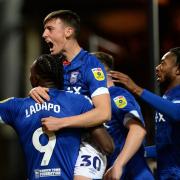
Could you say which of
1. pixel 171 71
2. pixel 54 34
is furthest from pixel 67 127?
pixel 171 71

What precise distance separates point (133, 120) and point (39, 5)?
6987 millimetres

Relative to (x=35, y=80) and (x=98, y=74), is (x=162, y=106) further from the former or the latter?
(x=35, y=80)

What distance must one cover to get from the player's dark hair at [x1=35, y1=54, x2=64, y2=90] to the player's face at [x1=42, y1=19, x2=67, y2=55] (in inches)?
15.2

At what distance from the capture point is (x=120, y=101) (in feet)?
15.5

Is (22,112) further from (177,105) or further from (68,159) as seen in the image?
(177,105)

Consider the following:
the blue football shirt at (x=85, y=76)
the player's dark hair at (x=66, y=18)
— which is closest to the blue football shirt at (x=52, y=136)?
the blue football shirt at (x=85, y=76)

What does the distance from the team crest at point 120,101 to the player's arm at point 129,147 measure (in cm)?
13

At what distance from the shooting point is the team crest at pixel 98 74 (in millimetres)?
4307

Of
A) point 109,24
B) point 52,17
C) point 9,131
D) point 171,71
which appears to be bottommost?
point 9,131

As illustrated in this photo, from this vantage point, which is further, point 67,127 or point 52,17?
point 52,17

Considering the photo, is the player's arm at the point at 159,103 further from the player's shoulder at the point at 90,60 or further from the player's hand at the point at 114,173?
the player's hand at the point at 114,173

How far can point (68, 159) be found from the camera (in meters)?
4.13

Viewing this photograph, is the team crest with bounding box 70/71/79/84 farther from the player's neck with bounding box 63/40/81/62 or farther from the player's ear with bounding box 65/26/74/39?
the player's ear with bounding box 65/26/74/39

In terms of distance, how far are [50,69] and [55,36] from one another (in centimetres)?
52
